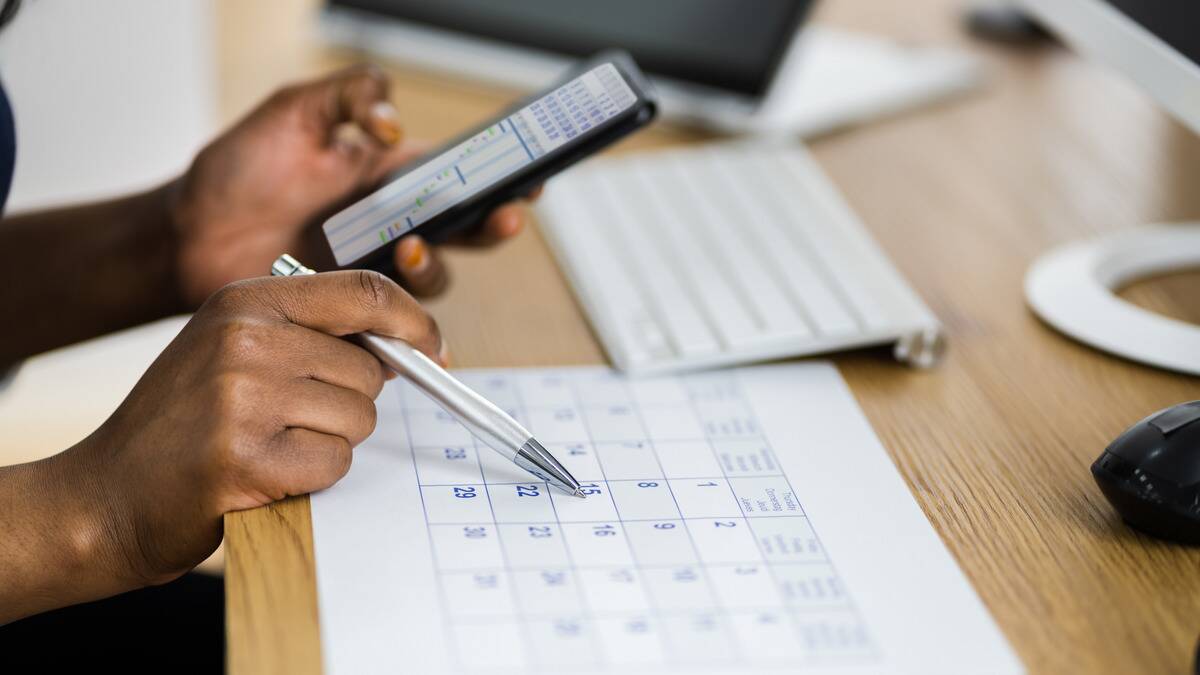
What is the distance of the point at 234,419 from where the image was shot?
520mm

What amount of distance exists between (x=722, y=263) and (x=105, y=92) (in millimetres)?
762

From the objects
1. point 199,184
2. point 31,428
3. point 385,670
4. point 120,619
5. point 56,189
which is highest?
point 385,670

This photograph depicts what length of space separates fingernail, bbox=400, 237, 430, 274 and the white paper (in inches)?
3.0

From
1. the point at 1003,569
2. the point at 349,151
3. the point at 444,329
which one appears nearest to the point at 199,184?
the point at 349,151

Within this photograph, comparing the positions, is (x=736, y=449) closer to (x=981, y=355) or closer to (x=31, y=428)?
(x=981, y=355)

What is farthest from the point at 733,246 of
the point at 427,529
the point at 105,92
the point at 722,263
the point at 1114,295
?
the point at 105,92

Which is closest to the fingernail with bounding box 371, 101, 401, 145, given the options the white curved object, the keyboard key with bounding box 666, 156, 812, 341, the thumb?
the thumb

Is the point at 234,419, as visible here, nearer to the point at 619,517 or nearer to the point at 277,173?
the point at 619,517

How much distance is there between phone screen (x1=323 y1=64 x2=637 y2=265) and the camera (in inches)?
25.7

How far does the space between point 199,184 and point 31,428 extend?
2.20 ft

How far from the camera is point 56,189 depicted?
122 centimetres

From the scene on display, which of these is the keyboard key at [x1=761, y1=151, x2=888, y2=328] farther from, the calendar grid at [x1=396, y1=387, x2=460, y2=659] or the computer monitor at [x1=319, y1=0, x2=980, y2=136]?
the calendar grid at [x1=396, y1=387, x2=460, y2=659]

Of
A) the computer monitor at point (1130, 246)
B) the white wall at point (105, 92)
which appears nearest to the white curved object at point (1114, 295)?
the computer monitor at point (1130, 246)

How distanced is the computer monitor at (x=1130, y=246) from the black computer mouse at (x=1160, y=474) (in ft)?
0.56
